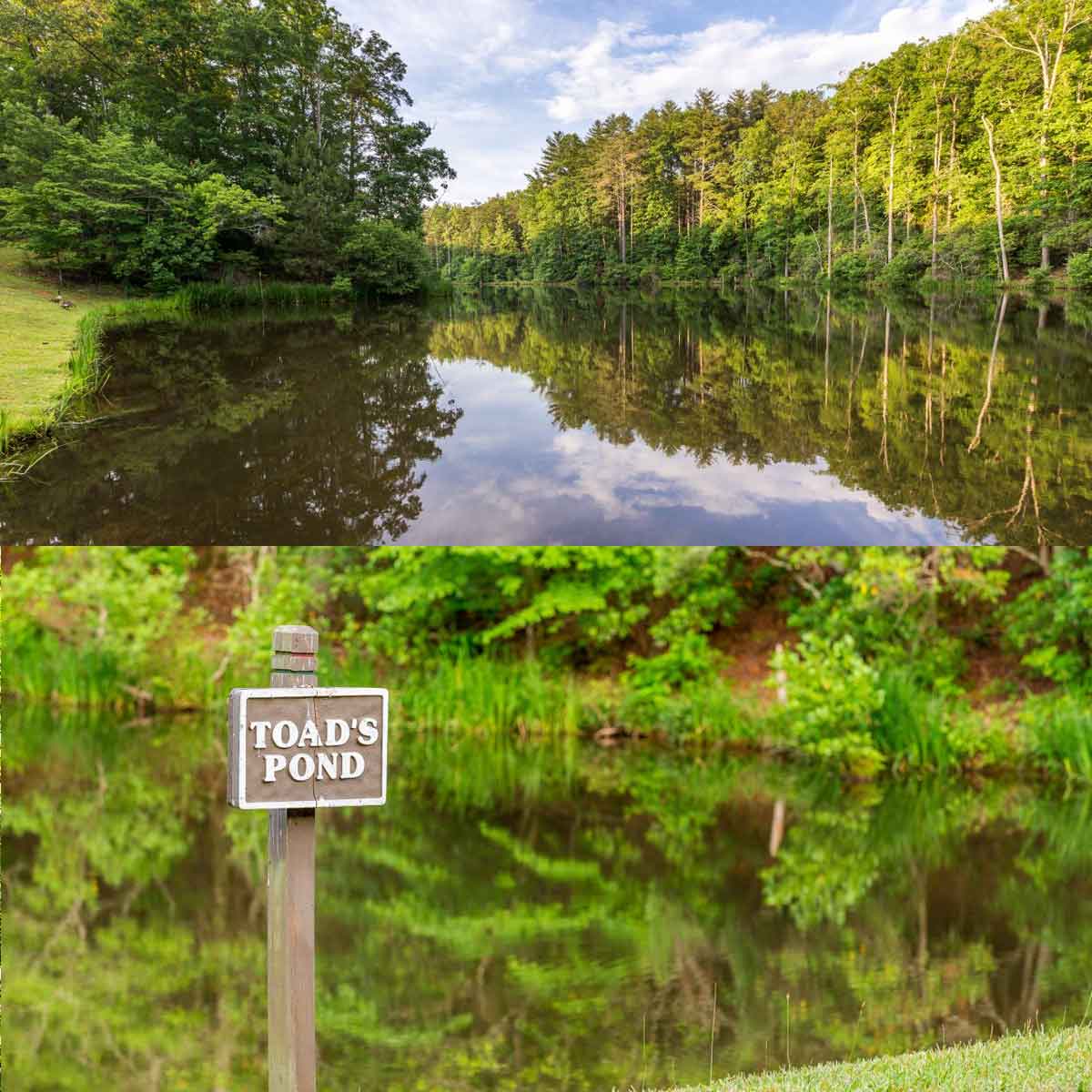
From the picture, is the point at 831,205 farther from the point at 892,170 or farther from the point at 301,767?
the point at 301,767

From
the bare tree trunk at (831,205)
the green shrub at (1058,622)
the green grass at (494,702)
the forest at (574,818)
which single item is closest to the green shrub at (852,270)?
the bare tree trunk at (831,205)

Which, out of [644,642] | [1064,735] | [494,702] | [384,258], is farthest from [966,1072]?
[644,642]

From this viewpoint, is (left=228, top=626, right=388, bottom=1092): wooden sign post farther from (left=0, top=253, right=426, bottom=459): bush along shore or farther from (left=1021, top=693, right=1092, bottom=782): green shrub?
(left=1021, top=693, right=1092, bottom=782): green shrub

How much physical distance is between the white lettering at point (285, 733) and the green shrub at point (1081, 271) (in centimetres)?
530

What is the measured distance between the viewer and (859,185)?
605 cm

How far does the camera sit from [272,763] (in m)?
2.83

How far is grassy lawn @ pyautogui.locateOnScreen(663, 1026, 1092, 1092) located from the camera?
3.29 m

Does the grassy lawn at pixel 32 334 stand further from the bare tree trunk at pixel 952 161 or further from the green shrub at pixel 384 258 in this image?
the bare tree trunk at pixel 952 161

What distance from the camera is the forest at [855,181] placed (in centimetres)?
556

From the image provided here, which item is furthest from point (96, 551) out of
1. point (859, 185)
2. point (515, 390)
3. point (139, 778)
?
point (859, 185)

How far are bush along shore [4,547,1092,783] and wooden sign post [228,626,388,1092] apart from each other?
6733mm

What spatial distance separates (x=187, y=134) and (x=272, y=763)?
4.18 m

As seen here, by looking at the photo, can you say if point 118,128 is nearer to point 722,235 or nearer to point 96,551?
point 722,235

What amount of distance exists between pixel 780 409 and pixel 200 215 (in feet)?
10.9
